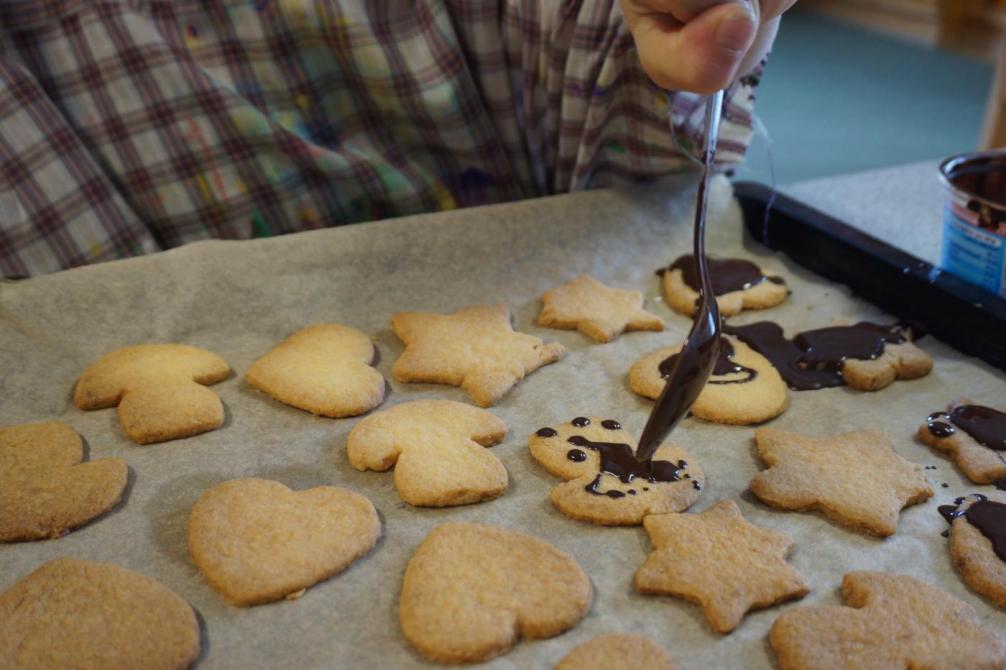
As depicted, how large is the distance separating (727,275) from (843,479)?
49 cm

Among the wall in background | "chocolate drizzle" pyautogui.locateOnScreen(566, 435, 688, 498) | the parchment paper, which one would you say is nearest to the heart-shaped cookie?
the parchment paper

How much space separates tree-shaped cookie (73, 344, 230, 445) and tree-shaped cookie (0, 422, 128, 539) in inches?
2.6

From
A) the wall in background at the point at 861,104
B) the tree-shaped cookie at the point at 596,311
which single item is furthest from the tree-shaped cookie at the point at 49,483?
the wall in background at the point at 861,104

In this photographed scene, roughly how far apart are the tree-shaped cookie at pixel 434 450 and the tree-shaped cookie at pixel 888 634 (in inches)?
13.2

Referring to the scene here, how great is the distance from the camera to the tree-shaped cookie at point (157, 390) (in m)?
1.09

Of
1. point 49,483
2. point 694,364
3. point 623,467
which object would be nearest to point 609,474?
point 623,467

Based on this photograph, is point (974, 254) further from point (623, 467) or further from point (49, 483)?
point (49, 483)

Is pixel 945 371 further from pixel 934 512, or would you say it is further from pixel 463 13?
pixel 463 13

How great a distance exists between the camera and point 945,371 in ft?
4.00

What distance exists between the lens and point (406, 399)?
1195 mm

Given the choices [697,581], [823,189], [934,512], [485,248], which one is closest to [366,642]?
[697,581]

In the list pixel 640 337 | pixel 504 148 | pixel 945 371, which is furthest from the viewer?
pixel 504 148

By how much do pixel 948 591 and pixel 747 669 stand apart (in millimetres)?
230

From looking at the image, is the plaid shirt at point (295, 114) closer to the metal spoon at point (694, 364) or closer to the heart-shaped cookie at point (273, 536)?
the metal spoon at point (694, 364)
